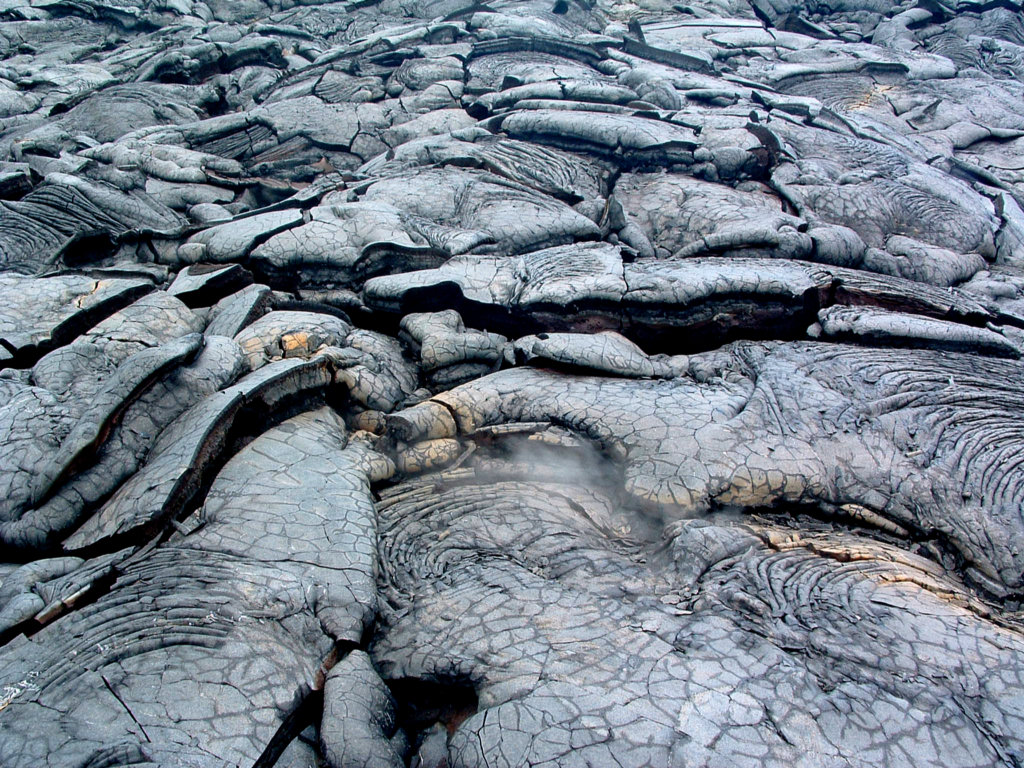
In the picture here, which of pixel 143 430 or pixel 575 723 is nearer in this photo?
pixel 575 723

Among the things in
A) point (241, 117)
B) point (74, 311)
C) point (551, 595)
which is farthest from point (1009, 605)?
point (241, 117)

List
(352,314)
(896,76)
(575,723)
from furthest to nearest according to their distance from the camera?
(896,76), (352,314), (575,723)

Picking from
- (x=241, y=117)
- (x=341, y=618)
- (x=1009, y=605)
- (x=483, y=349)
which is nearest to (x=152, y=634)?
(x=341, y=618)

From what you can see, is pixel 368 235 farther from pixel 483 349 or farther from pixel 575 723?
pixel 575 723

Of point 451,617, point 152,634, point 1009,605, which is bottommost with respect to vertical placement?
point 1009,605

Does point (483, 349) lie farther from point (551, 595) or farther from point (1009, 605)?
point (1009, 605)

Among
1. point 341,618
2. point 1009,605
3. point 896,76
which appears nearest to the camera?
point 341,618

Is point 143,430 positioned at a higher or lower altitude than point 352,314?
higher
